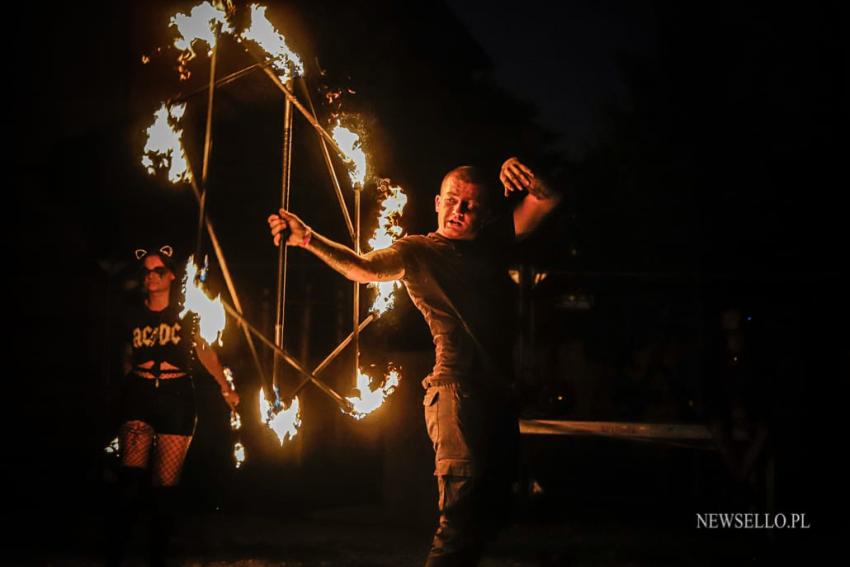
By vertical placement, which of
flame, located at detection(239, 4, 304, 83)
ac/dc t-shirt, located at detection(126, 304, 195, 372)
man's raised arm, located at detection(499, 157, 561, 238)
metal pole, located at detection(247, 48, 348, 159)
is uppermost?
flame, located at detection(239, 4, 304, 83)

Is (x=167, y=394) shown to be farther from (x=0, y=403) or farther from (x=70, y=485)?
(x=0, y=403)

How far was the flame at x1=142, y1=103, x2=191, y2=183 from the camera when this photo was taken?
5.55 meters

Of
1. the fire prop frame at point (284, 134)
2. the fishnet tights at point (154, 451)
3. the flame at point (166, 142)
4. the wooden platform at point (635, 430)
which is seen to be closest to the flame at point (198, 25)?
the fire prop frame at point (284, 134)

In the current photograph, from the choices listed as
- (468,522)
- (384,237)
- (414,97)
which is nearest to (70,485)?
(384,237)

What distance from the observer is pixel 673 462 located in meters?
10.6

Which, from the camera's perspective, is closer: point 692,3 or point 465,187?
point 465,187

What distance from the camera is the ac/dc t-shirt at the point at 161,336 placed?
19.2 feet

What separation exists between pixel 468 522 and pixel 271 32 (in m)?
3.12

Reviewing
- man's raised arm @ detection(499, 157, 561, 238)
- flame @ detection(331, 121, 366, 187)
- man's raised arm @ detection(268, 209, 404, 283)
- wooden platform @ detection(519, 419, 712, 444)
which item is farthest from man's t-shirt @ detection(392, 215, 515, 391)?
wooden platform @ detection(519, 419, 712, 444)

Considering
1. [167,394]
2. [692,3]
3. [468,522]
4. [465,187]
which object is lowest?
[468,522]

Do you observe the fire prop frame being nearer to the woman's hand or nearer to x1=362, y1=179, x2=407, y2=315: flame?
x1=362, y1=179, x2=407, y2=315: flame

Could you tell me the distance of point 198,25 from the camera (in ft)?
17.8

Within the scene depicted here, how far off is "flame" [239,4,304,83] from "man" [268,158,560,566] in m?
1.34

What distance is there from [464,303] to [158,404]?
92.1 inches
